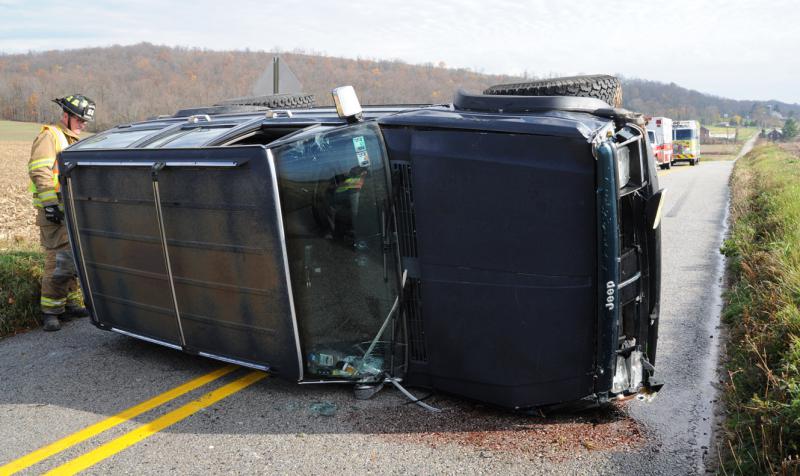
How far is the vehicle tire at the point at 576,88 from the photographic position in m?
4.59

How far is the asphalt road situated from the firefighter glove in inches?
49.9

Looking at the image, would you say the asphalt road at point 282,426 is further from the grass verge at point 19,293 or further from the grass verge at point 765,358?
the grass verge at point 19,293

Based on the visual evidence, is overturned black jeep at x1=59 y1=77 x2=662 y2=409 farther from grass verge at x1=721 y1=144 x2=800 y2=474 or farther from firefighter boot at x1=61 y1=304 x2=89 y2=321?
firefighter boot at x1=61 y1=304 x2=89 y2=321

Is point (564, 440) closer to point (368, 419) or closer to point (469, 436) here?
point (469, 436)

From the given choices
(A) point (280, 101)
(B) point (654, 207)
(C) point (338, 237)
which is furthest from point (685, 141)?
(C) point (338, 237)

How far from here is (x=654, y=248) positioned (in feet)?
13.4

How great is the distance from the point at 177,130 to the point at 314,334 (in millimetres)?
2061

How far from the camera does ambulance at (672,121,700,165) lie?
126 feet

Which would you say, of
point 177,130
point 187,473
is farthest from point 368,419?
point 177,130

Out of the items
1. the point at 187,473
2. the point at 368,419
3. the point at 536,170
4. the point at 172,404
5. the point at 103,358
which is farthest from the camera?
the point at 103,358

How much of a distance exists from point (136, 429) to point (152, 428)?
0.09 meters

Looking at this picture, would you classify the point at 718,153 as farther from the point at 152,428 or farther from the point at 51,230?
the point at 152,428

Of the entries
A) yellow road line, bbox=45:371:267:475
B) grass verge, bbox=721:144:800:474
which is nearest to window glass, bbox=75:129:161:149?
yellow road line, bbox=45:371:267:475

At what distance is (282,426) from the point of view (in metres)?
3.87
